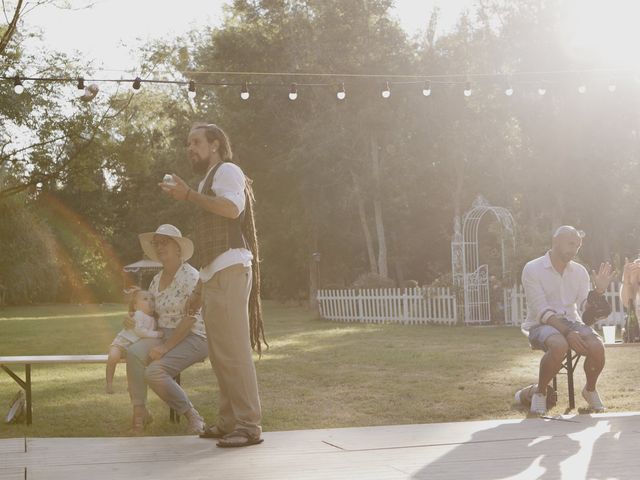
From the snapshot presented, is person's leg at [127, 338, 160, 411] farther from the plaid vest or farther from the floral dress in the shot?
the plaid vest

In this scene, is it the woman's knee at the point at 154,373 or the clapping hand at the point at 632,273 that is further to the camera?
the clapping hand at the point at 632,273

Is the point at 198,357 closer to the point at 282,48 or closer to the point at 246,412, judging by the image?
the point at 246,412

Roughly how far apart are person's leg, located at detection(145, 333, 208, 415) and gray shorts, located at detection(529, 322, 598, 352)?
2584mm

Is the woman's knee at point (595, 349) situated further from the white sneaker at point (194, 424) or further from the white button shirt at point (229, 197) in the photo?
the white button shirt at point (229, 197)

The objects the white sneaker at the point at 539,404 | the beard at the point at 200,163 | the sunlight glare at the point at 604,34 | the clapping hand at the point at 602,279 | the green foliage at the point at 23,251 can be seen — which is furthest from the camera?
the green foliage at the point at 23,251

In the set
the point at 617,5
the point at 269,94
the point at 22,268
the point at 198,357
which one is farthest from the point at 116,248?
the point at 198,357

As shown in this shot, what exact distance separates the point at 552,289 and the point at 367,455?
3.09 meters

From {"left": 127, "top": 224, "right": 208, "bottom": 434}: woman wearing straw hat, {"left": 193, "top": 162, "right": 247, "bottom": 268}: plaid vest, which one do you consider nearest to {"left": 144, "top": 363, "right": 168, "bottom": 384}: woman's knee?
Result: {"left": 127, "top": 224, "right": 208, "bottom": 434}: woman wearing straw hat

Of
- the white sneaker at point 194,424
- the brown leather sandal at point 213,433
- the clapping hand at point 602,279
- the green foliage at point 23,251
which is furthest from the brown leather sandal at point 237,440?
the green foliage at point 23,251

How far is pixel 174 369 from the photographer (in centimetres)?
685

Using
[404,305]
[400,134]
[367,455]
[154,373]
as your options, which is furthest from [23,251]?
[367,455]

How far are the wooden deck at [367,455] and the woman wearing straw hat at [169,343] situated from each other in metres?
0.89

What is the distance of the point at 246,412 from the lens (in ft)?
18.5

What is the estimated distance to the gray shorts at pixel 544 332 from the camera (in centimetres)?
759
